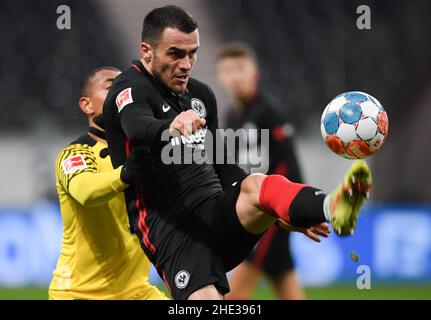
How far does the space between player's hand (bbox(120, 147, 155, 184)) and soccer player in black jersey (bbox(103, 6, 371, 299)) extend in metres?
0.06

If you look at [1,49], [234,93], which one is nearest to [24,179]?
[1,49]

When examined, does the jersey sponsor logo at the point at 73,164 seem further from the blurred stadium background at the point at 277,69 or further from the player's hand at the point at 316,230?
the blurred stadium background at the point at 277,69

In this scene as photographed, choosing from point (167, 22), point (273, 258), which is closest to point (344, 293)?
point (273, 258)

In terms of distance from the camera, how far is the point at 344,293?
963 centimetres

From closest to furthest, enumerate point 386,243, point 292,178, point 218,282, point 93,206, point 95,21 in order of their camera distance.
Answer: point 218,282, point 93,206, point 292,178, point 386,243, point 95,21

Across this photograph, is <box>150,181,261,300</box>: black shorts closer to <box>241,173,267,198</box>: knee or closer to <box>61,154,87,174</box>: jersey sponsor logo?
<box>241,173,267,198</box>: knee

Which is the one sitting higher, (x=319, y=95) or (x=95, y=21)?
(x=95, y=21)

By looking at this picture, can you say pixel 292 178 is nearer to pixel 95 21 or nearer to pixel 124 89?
pixel 124 89

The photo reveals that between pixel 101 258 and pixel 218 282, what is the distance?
41.5 inches

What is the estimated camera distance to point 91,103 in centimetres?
543

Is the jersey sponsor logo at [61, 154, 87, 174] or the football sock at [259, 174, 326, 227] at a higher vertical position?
the jersey sponsor logo at [61, 154, 87, 174]

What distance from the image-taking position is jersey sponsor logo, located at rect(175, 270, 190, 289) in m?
4.33

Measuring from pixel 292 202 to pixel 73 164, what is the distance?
5.08 ft

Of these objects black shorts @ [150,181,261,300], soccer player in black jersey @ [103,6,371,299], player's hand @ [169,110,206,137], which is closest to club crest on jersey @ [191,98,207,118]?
soccer player in black jersey @ [103,6,371,299]
